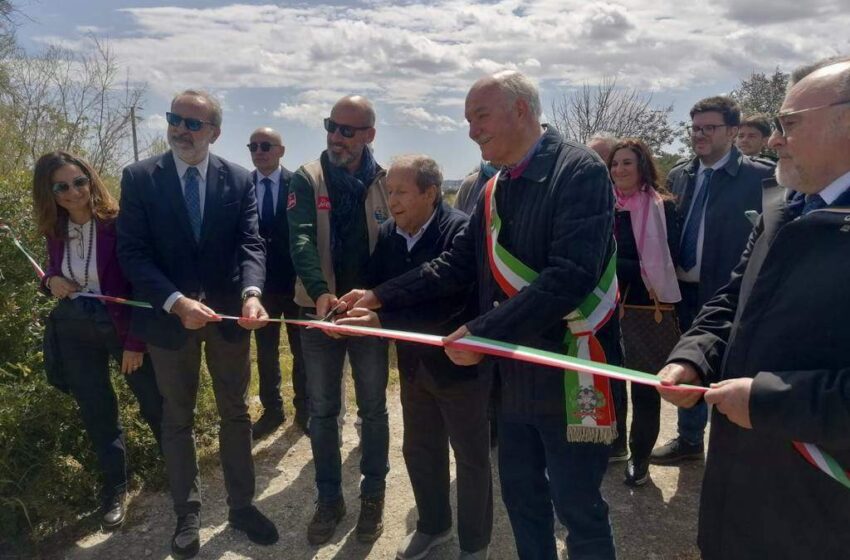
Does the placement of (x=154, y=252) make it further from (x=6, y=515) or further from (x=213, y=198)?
(x=6, y=515)

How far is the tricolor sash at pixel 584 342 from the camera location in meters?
2.40

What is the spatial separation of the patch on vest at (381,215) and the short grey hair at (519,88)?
4.43 ft

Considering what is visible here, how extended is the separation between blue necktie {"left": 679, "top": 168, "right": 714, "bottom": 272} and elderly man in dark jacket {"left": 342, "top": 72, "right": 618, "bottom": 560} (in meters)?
1.84

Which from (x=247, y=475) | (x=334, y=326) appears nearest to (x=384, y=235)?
(x=334, y=326)

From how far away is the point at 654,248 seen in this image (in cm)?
398

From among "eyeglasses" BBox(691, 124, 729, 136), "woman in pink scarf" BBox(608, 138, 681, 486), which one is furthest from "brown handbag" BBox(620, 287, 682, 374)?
"eyeglasses" BBox(691, 124, 729, 136)

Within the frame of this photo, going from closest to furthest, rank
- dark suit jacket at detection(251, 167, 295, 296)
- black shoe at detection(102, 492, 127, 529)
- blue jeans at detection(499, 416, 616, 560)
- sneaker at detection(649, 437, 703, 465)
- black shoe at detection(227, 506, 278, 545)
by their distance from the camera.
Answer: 1. blue jeans at detection(499, 416, 616, 560)
2. black shoe at detection(227, 506, 278, 545)
3. black shoe at detection(102, 492, 127, 529)
4. sneaker at detection(649, 437, 703, 465)
5. dark suit jacket at detection(251, 167, 295, 296)

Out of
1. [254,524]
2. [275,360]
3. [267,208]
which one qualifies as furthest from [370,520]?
[267,208]

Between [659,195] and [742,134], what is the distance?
2.50m

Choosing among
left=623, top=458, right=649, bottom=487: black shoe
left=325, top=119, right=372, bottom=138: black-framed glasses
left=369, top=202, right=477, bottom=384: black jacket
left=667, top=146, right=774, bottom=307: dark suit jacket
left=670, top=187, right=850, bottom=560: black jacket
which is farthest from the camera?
left=623, top=458, right=649, bottom=487: black shoe

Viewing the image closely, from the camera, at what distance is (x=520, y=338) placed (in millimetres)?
2396

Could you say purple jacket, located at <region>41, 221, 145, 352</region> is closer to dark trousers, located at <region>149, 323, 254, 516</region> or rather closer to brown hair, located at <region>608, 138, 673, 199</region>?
dark trousers, located at <region>149, 323, 254, 516</region>

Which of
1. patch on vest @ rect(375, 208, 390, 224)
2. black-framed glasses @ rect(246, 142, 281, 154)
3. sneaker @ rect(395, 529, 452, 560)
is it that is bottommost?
sneaker @ rect(395, 529, 452, 560)

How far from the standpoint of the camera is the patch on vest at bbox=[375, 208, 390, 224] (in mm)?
3676
